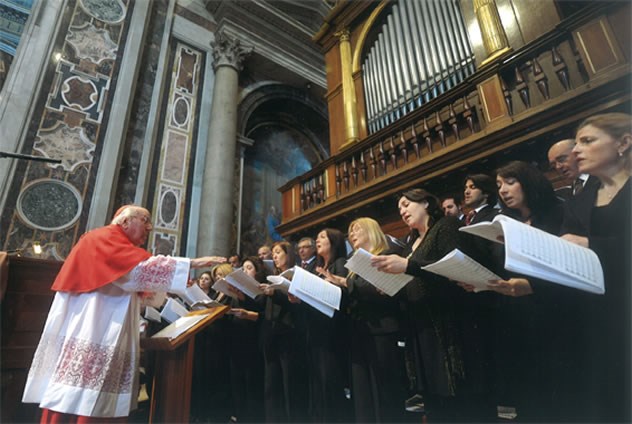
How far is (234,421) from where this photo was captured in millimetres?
2855

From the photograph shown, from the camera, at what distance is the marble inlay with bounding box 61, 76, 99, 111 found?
545 centimetres

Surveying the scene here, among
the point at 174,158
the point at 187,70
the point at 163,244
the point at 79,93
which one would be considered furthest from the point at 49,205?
the point at 187,70

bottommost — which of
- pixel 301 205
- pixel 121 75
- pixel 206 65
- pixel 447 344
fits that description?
pixel 447 344

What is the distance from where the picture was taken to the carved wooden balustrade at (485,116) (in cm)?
248

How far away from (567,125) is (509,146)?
402 millimetres

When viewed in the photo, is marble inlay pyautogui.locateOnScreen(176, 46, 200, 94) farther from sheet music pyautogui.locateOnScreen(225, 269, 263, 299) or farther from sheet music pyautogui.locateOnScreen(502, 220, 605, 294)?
sheet music pyautogui.locateOnScreen(502, 220, 605, 294)

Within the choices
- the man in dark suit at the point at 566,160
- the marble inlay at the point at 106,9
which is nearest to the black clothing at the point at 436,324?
the man in dark suit at the point at 566,160

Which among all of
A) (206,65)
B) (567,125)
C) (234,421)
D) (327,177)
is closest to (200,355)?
(234,421)

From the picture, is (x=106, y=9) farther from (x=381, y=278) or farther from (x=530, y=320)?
(x=530, y=320)

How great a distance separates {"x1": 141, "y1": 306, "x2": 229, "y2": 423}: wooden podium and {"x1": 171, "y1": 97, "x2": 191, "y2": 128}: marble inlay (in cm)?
556

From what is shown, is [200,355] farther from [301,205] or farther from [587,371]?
[587,371]

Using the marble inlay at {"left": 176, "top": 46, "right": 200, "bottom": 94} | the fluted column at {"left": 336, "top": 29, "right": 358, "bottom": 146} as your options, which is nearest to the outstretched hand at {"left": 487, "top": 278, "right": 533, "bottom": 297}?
the fluted column at {"left": 336, "top": 29, "right": 358, "bottom": 146}

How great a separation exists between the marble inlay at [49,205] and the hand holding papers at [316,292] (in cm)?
457

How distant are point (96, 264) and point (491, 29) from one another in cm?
412
